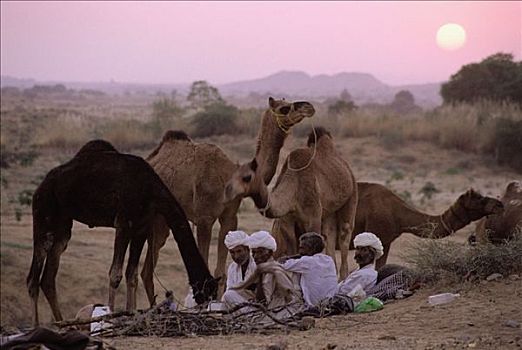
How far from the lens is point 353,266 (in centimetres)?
1468

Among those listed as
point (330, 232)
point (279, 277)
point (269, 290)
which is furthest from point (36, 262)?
point (330, 232)

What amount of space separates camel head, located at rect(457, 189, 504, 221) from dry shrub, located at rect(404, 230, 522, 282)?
258cm

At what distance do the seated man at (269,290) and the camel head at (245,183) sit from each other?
0.67 meters

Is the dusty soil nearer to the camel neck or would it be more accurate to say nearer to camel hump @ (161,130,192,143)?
the camel neck

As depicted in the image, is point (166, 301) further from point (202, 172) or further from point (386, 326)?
point (202, 172)

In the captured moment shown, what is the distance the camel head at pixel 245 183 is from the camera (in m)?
9.02

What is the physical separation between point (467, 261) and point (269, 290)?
6.71ft

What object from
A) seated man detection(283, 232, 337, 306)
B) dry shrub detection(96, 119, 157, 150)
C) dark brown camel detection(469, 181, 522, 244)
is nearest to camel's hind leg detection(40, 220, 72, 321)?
seated man detection(283, 232, 337, 306)

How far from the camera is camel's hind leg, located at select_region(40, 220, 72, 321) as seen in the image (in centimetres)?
965

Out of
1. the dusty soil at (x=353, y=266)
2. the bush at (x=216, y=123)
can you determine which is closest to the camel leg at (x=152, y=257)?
the dusty soil at (x=353, y=266)

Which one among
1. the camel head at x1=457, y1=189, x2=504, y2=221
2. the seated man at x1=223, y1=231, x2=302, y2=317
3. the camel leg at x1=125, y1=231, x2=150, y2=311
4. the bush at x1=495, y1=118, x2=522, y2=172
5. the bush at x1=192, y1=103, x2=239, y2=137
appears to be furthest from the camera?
the bush at x1=192, y1=103, x2=239, y2=137

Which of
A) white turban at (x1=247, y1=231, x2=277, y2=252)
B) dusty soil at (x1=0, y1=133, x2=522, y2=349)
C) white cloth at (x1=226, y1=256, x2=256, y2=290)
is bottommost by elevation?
dusty soil at (x1=0, y1=133, x2=522, y2=349)

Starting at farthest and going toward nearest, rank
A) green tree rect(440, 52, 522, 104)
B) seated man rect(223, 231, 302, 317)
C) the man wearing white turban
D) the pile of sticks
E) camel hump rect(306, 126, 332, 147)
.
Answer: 1. green tree rect(440, 52, 522, 104)
2. camel hump rect(306, 126, 332, 147)
3. the man wearing white turban
4. seated man rect(223, 231, 302, 317)
5. the pile of sticks

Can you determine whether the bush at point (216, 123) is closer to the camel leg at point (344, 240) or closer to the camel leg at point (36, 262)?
the camel leg at point (344, 240)
